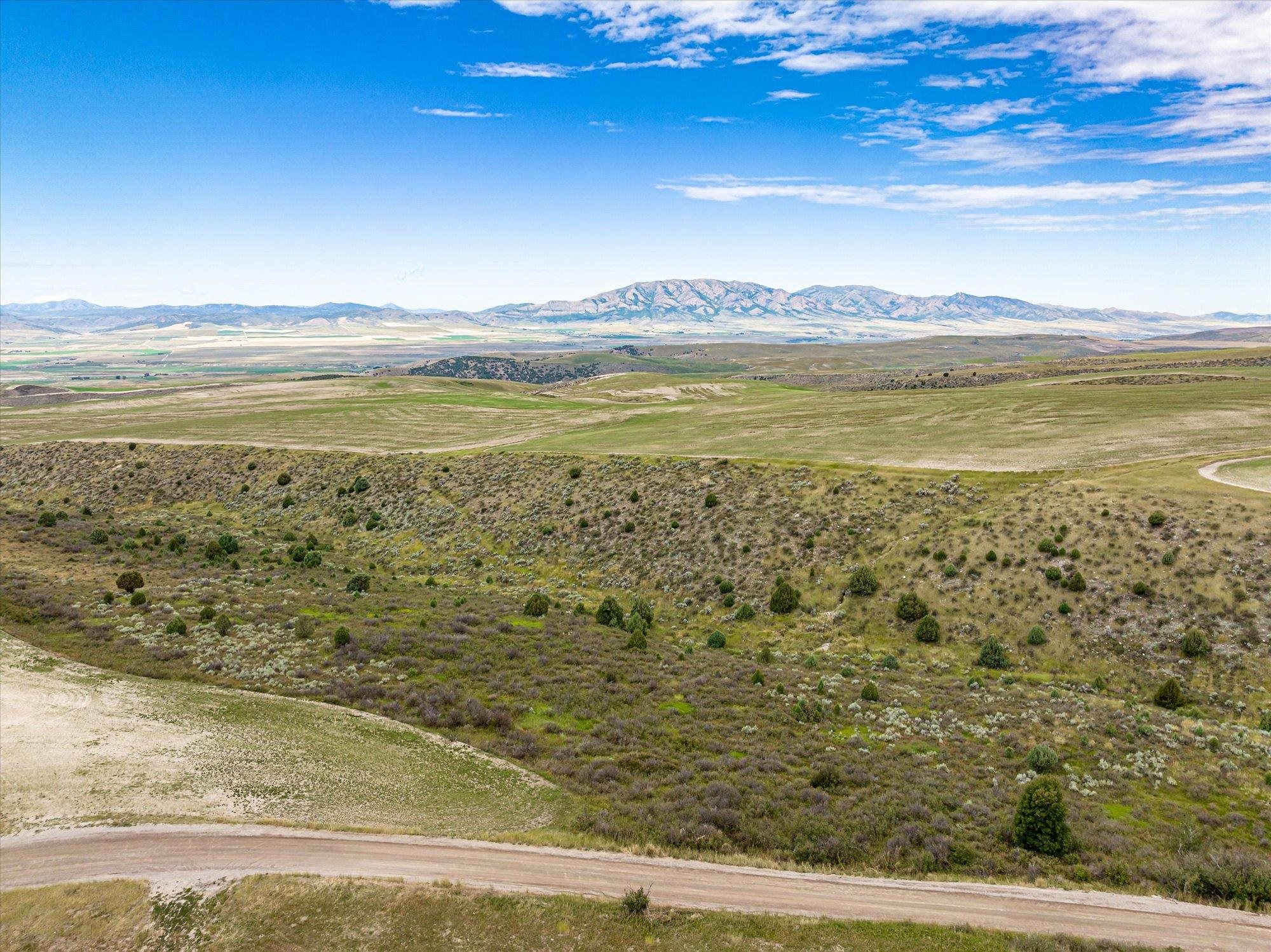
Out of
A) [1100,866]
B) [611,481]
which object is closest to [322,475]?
[611,481]

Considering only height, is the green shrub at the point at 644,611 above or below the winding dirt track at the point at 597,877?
below

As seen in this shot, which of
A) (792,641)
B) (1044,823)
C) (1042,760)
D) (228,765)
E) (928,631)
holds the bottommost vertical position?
(792,641)

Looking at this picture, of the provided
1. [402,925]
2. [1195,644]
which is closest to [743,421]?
[1195,644]

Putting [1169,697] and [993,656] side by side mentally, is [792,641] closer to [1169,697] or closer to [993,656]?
[993,656]

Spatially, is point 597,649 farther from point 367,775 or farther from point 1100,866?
point 1100,866

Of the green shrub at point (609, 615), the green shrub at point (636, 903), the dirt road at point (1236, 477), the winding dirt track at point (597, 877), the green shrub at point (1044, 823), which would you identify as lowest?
the green shrub at point (609, 615)

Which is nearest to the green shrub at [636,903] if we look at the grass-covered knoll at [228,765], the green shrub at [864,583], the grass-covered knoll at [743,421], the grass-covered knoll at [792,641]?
the grass-covered knoll at [792,641]

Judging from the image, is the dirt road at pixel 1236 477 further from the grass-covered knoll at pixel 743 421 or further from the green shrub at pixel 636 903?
the green shrub at pixel 636 903
